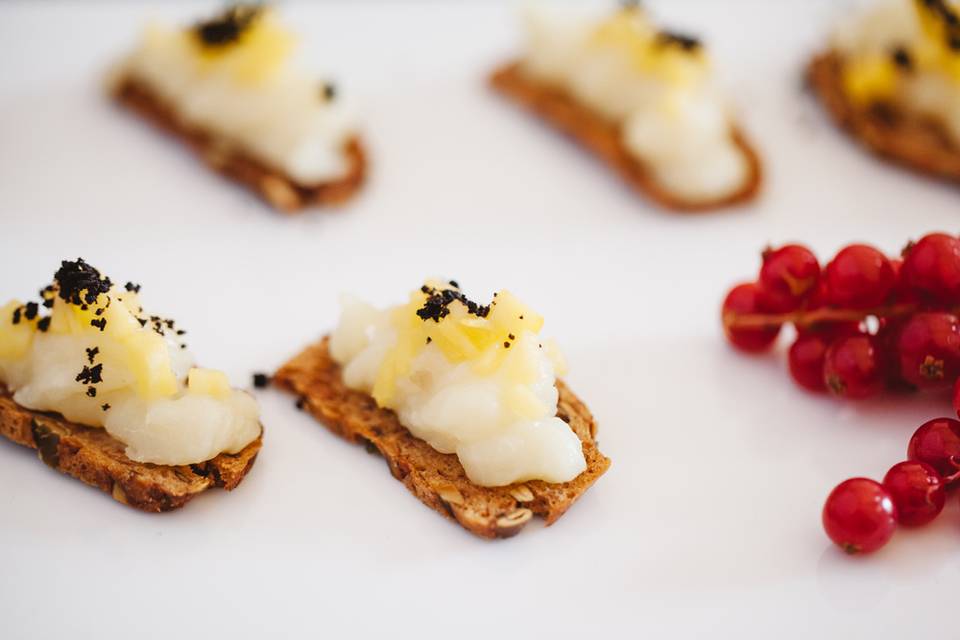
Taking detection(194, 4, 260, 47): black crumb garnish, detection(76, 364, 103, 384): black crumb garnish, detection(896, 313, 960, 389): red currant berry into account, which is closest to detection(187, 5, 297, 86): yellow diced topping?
detection(194, 4, 260, 47): black crumb garnish

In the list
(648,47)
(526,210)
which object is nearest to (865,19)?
(648,47)

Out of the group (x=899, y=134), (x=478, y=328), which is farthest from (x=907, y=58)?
(x=478, y=328)

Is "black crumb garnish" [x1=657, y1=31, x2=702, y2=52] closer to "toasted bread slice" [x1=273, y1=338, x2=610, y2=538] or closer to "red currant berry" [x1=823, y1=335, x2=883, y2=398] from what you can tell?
"red currant berry" [x1=823, y1=335, x2=883, y2=398]

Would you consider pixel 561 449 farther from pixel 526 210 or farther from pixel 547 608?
pixel 526 210

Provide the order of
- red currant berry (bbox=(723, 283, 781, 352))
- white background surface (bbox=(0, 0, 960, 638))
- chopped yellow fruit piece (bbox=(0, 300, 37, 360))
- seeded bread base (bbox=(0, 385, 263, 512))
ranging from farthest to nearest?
red currant berry (bbox=(723, 283, 781, 352)) < chopped yellow fruit piece (bbox=(0, 300, 37, 360)) < seeded bread base (bbox=(0, 385, 263, 512)) < white background surface (bbox=(0, 0, 960, 638))

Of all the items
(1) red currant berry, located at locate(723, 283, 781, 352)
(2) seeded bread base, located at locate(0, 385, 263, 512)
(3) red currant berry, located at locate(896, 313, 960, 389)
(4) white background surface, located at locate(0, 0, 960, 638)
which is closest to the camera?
(4) white background surface, located at locate(0, 0, 960, 638)

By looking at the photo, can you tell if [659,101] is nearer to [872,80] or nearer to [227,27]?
[872,80]

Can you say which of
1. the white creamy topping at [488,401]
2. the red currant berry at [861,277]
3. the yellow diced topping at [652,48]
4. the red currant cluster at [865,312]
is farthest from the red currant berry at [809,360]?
the yellow diced topping at [652,48]
